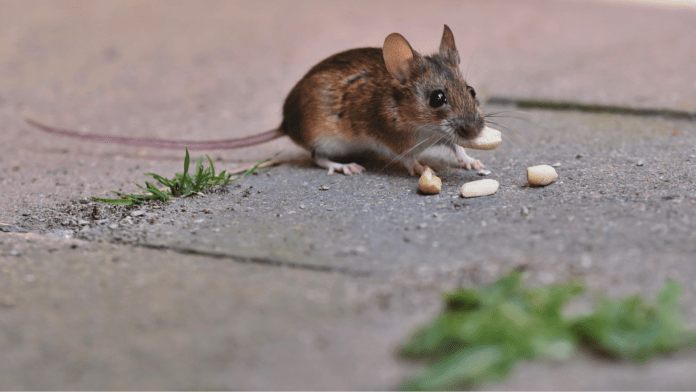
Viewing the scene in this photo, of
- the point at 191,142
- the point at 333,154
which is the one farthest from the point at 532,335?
the point at 191,142

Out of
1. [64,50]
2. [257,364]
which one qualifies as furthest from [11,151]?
[257,364]

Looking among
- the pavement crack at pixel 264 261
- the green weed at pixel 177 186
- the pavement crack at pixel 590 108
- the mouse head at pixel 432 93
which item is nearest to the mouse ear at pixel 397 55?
the mouse head at pixel 432 93

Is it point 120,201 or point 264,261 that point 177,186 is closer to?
point 120,201

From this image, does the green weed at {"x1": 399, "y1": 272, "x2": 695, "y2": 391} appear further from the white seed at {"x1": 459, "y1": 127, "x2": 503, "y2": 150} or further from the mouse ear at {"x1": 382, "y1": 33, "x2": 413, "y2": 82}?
the mouse ear at {"x1": 382, "y1": 33, "x2": 413, "y2": 82}

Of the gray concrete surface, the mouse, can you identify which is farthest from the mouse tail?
the gray concrete surface

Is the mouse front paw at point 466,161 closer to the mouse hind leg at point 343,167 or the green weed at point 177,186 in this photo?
the mouse hind leg at point 343,167
